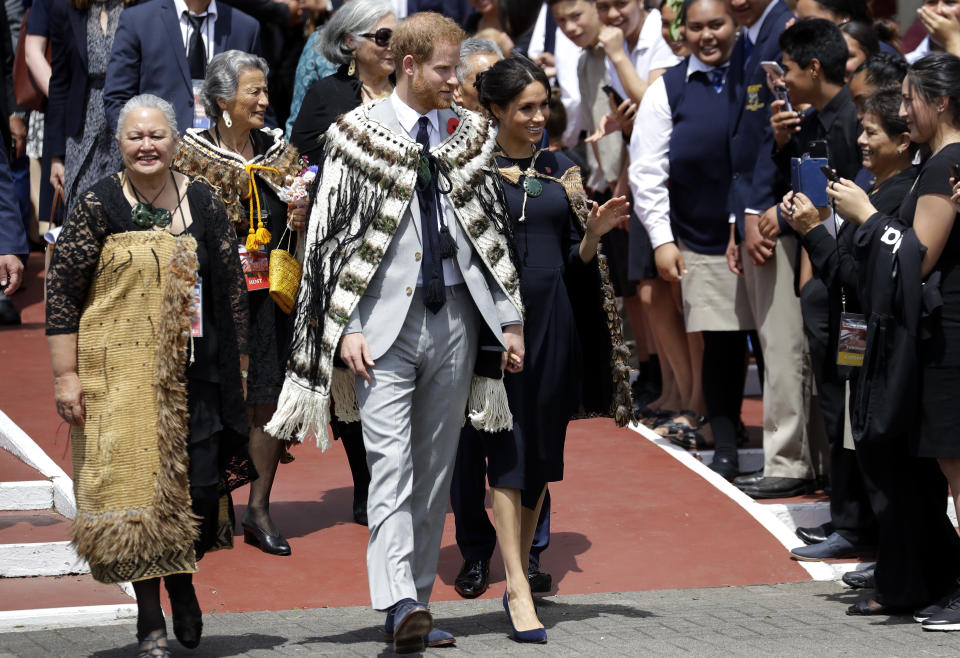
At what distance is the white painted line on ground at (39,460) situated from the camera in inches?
303

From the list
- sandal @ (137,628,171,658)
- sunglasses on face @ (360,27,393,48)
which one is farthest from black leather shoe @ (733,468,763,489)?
sandal @ (137,628,171,658)

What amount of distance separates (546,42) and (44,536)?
20.3ft

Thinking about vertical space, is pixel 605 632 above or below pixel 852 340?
below

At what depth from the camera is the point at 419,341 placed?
233 inches

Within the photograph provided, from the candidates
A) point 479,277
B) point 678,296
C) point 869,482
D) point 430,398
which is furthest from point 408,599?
point 678,296

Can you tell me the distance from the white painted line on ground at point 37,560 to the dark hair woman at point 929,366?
12.2ft

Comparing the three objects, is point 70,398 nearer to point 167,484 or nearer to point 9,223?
point 167,484

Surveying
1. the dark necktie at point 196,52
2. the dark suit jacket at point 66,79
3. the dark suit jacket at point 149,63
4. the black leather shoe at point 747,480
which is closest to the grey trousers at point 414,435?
the black leather shoe at point 747,480

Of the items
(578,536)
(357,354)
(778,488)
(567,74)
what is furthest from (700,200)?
(357,354)

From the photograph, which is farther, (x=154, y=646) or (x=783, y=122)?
(x=783, y=122)

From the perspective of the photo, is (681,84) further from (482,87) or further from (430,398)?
(430,398)

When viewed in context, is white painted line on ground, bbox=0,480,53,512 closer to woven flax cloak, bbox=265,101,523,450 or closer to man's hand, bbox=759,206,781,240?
woven flax cloak, bbox=265,101,523,450

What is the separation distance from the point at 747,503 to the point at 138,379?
3754 millimetres

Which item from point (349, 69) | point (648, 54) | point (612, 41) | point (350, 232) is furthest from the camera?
point (648, 54)
